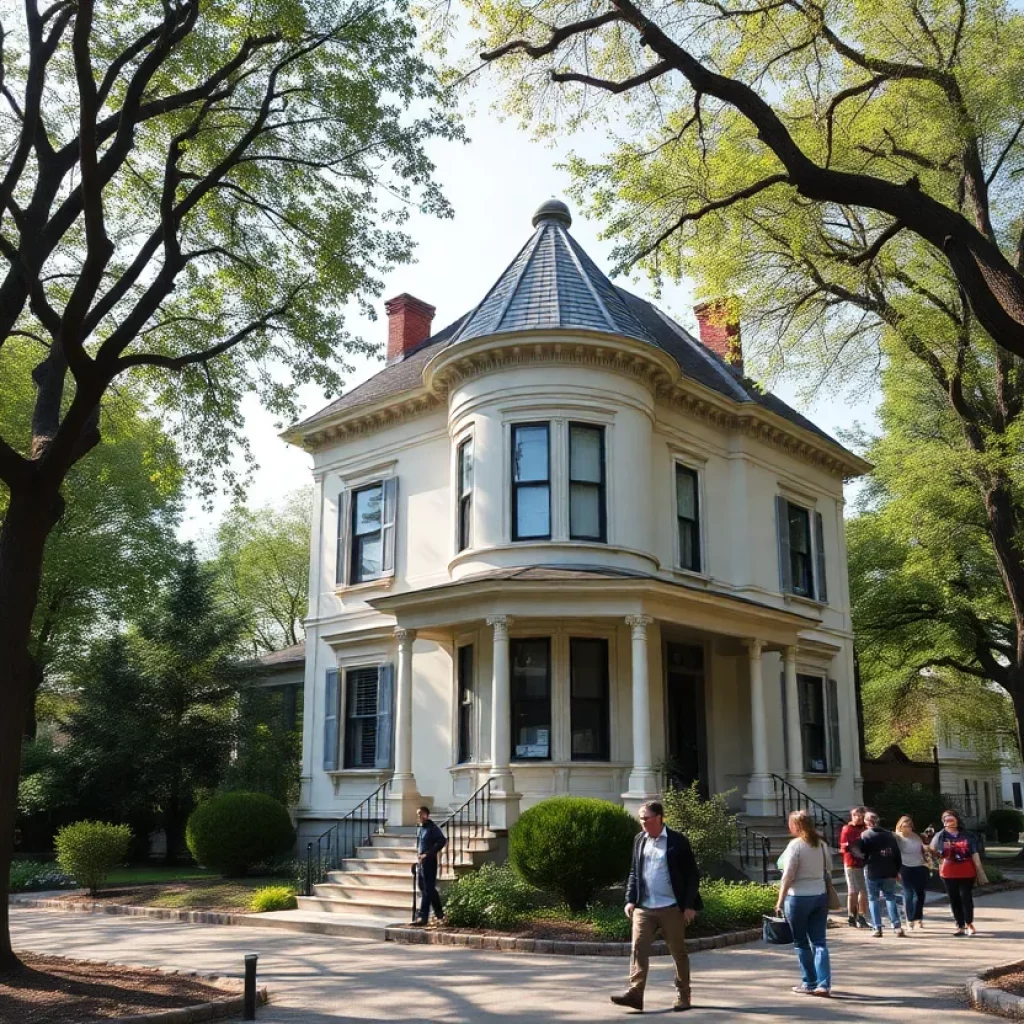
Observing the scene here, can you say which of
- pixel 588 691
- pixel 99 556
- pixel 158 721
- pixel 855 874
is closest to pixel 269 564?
pixel 99 556

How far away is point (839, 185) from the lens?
10867 mm

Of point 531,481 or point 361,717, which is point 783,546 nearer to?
point 531,481

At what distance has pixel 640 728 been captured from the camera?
17.0 metres

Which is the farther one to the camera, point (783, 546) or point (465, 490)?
point (783, 546)

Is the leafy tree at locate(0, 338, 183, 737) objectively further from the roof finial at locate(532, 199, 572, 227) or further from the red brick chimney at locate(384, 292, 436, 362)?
the roof finial at locate(532, 199, 572, 227)

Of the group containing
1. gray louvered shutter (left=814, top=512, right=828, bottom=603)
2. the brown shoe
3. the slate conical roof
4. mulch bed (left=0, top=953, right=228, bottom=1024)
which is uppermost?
the slate conical roof

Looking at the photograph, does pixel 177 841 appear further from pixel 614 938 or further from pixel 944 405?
pixel 944 405

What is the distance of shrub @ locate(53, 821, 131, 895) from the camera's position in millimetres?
19203

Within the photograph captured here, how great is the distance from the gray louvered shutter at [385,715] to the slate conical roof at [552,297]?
264 inches

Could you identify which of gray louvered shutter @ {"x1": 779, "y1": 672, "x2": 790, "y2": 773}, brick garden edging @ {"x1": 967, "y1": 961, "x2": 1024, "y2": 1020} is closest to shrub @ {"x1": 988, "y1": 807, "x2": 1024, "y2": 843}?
gray louvered shutter @ {"x1": 779, "y1": 672, "x2": 790, "y2": 773}

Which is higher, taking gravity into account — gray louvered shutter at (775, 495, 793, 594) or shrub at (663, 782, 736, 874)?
gray louvered shutter at (775, 495, 793, 594)

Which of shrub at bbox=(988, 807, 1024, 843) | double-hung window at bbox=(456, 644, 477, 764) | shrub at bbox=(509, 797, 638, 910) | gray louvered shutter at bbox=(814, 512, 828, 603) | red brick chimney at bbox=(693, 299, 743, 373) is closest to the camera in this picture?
shrub at bbox=(509, 797, 638, 910)

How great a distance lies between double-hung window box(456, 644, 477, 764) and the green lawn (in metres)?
6.05

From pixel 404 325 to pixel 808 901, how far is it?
19.4 m
